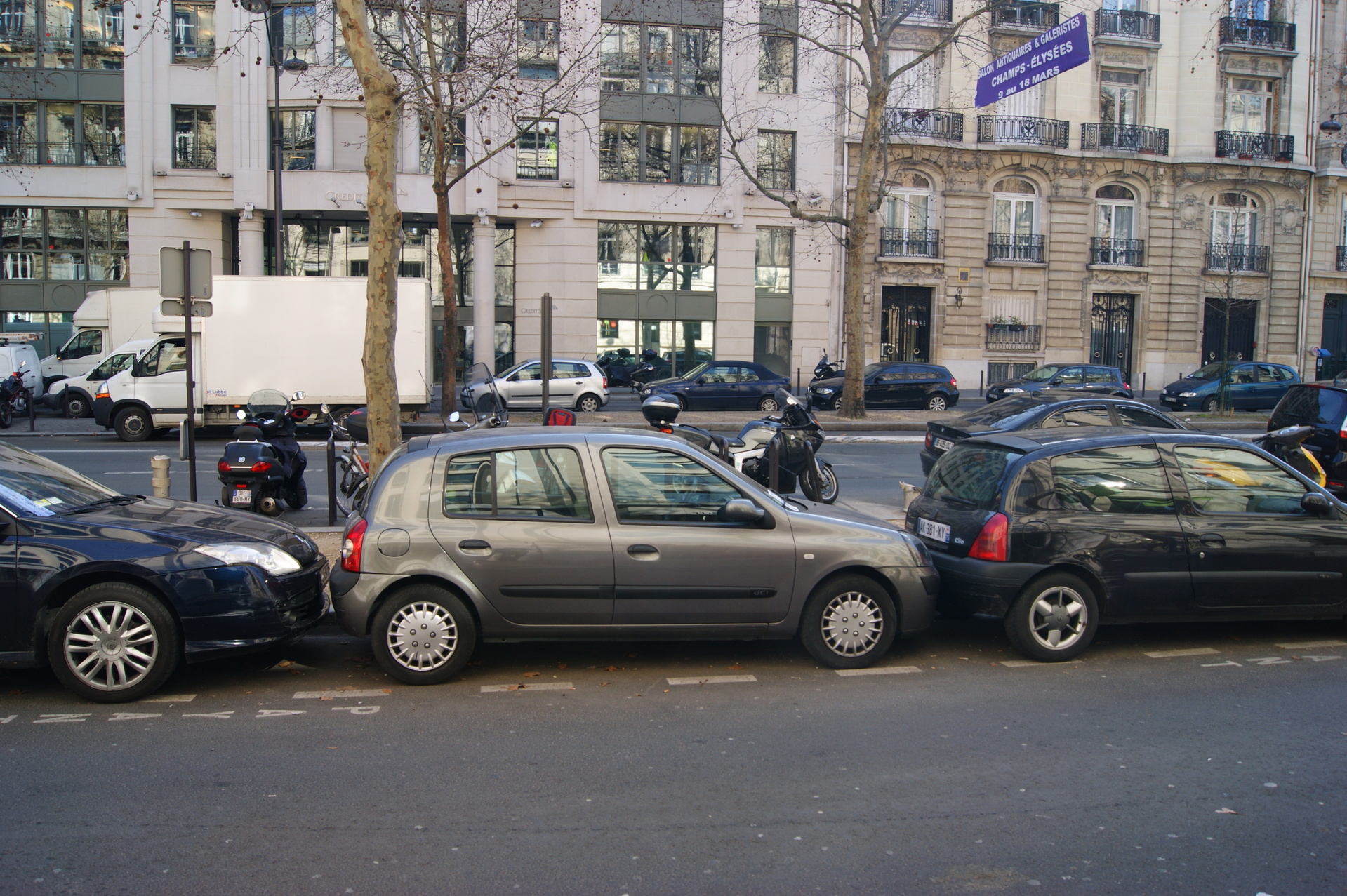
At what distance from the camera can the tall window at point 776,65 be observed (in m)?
34.4

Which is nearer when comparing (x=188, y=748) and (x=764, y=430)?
(x=188, y=748)

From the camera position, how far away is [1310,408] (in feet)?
39.4

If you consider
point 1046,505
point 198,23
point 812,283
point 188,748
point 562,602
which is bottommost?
point 188,748

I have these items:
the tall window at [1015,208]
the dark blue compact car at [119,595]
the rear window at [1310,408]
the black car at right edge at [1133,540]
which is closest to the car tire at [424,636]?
the dark blue compact car at [119,595]

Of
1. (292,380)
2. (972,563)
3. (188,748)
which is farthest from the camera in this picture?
(292,380)

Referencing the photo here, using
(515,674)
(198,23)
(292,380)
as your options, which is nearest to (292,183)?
(198,23)

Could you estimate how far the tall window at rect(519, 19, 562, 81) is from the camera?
31014 mm

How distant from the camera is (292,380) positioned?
806 inches

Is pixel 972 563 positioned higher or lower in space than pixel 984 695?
higher

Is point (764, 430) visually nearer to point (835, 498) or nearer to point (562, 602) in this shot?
point (835, 498)

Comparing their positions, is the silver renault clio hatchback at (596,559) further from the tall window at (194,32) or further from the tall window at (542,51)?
the tall window at (194,32)

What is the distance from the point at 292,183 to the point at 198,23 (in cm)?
589

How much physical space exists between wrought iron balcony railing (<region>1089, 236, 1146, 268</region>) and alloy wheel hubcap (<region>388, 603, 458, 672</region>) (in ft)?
123

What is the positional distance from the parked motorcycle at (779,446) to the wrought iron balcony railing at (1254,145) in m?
33.7
